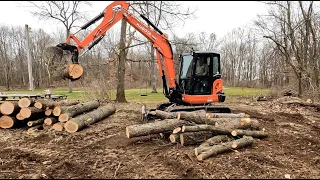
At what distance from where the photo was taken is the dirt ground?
4.57 metres

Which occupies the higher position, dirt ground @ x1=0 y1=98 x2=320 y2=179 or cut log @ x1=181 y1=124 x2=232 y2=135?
cut log @ x1=181 y1=124 x2=232 y2=135

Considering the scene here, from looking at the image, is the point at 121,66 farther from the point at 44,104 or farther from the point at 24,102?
the point at 24,102

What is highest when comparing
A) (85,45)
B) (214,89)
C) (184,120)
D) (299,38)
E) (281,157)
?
(299,38)

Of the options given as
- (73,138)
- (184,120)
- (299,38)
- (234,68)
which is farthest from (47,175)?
(234,68)

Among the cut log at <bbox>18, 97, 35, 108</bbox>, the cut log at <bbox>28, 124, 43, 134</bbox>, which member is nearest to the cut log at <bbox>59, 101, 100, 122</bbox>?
the cut log at <bbox>28, 124, 43, 134</bbox>

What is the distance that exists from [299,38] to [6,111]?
20.5 m

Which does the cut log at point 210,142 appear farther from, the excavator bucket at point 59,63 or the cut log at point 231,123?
the excavator bucket at point 59,63

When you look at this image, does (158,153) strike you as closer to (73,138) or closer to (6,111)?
(73,138)

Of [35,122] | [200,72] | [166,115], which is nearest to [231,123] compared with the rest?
[166,115]

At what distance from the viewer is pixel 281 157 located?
539cm

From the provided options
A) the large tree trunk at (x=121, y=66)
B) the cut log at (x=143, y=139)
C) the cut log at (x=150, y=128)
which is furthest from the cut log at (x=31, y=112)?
the large tree trunk at (x=121, y=66)

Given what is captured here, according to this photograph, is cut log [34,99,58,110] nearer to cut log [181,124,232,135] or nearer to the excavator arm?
the excavator arm

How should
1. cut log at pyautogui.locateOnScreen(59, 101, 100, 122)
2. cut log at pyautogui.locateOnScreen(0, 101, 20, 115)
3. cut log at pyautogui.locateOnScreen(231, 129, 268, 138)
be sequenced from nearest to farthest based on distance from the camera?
cut log at pyautogui.locateOnScreen(231, 129, 268, 138)
cut log at pyautogui.locateOnScreen(59, 101, 100, 122)
cut log at pyautogui.locateOnScreen(0, 101, 20, 115)

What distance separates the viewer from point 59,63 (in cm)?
748
